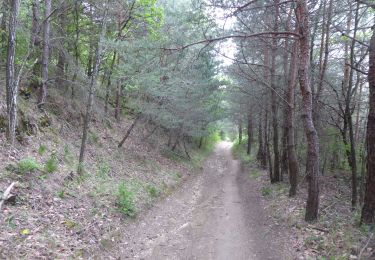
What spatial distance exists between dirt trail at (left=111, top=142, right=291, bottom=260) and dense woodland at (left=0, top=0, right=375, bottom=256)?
1.66 m

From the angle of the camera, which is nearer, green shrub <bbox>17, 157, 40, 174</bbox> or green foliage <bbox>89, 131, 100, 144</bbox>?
green shrub <bbox>17, 157, 40, 174</bbox>

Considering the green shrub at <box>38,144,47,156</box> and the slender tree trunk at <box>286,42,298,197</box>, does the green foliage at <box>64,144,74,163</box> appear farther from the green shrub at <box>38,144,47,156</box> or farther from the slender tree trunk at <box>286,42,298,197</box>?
the slender tree trunk at <box>286,42,298,197</box>

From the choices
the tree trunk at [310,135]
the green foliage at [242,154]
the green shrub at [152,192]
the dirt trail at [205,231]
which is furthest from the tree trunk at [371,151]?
the green foliage at [242,154]

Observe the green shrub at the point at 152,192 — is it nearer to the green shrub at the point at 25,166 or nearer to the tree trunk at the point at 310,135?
the green shrub at the point at 25,166

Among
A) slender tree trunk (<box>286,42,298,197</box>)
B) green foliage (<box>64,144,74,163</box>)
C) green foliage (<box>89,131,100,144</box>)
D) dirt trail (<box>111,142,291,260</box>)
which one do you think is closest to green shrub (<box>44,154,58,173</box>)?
green foliage (<box>64,144,74,163</box>)

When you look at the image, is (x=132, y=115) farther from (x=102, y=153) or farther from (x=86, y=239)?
(x=86, y=239)

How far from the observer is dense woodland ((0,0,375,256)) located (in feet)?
24.9

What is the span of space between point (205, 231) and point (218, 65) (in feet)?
47.9

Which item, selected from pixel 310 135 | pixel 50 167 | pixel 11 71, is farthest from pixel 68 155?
pixel 310 135

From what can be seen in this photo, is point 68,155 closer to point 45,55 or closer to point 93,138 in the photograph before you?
point 93,138

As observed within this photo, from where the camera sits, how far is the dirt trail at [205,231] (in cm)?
656

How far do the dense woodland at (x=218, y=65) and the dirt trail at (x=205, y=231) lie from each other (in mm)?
1663

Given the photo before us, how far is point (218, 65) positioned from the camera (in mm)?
20500

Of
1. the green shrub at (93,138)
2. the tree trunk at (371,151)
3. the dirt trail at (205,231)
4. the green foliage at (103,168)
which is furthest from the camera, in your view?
the green shrub at (93,138)
